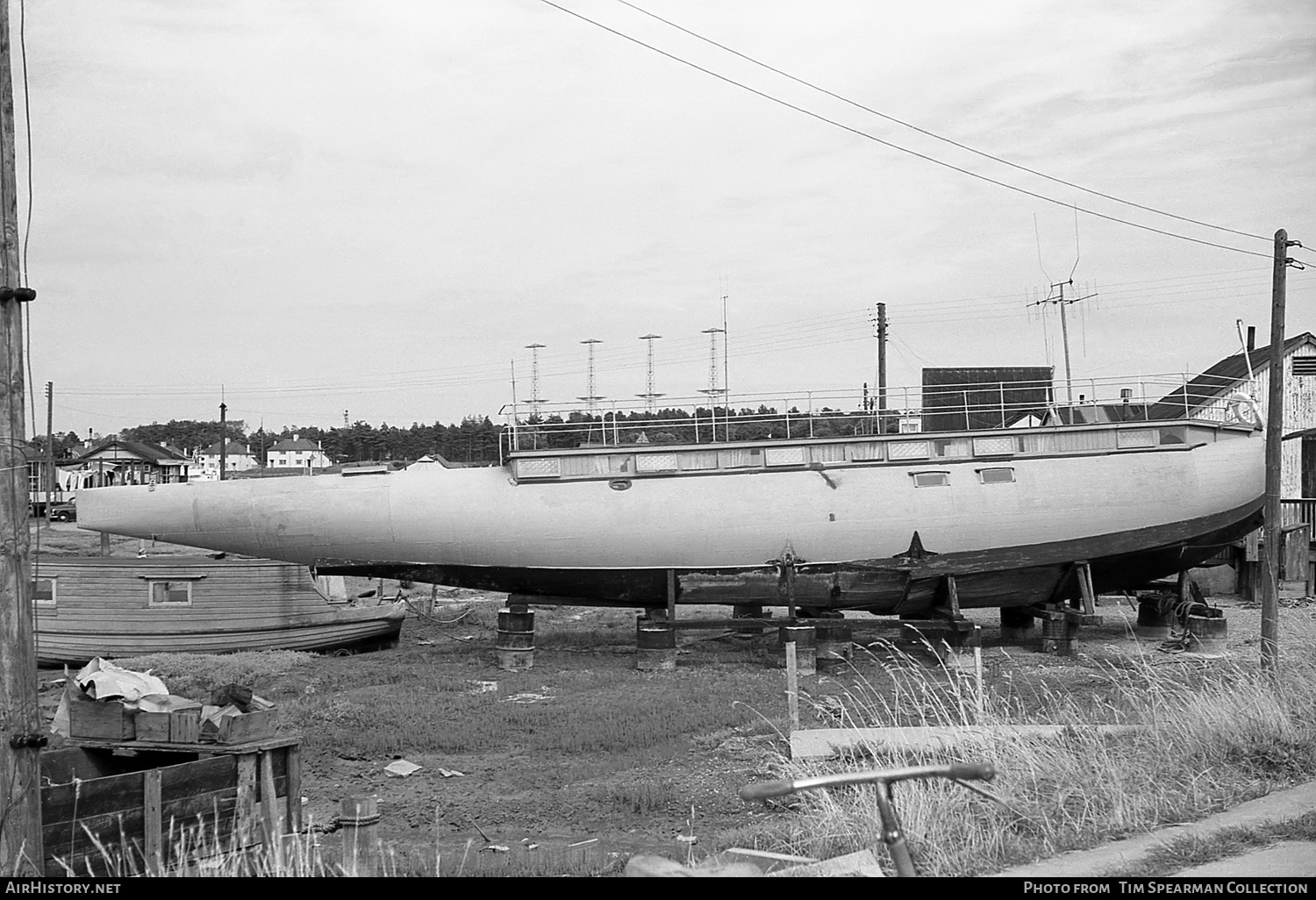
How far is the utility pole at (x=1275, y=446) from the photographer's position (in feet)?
44.9

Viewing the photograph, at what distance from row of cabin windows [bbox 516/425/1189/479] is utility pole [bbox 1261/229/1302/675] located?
634 cm

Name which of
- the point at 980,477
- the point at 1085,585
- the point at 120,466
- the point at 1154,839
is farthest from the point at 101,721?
the point at 120,466

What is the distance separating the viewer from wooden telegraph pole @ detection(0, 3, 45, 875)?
719 cm

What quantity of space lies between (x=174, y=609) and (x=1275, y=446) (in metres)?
16.5

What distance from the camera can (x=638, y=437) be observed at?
21.4 metres

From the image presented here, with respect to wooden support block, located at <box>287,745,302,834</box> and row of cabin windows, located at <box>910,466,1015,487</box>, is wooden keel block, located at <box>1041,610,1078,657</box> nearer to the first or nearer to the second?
row of cabin windows, located at <box>910,466,1015,487</box>

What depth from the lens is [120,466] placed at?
6919 cm

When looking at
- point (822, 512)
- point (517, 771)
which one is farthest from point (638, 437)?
point (517, 771)

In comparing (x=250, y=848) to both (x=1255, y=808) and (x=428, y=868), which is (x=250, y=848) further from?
(x=1255, y=808)

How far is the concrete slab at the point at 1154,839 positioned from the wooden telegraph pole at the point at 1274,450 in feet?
19.5

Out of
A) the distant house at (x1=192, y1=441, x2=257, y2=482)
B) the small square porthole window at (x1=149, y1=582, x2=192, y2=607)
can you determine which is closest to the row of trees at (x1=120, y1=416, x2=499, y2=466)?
the distant house at (x1=192, y1=441, x2=257, y2=482)

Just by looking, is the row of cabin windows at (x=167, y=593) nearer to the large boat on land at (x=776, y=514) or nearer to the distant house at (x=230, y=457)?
the large boat on land at (x=776, y=514)

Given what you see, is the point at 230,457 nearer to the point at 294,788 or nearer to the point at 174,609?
the point at 174,609

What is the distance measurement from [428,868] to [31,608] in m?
3.22
